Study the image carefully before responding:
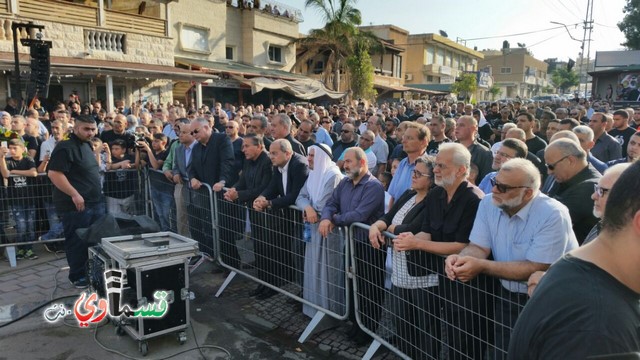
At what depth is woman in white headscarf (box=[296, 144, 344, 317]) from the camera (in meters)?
4.46

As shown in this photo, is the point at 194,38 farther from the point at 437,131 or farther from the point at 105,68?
the point at 437,131

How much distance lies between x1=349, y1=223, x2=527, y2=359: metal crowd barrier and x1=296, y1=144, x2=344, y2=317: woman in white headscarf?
1.28ft

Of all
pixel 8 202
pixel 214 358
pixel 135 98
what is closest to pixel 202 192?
pixel 214 358

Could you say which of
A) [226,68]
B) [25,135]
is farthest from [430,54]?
[25,135]

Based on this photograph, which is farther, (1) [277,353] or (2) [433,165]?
(1) [277,353]

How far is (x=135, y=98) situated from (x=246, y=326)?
52.0 ft

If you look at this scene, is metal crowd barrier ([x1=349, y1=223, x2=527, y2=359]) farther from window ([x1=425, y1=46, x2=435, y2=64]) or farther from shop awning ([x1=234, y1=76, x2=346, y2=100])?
window ([x1=425, y1=46, x2=435, y2=64])

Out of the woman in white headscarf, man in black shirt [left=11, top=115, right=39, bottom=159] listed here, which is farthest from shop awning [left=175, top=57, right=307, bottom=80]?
the woman in white headscarf

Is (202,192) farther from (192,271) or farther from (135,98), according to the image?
(135,98)

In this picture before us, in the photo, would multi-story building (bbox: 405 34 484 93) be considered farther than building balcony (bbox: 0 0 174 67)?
Yes

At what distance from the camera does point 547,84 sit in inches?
4422

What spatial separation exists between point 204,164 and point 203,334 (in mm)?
2545

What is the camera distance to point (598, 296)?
1238mm

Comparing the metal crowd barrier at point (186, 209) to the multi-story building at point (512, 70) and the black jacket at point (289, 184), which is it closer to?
the black jacket at point (289, 184)
